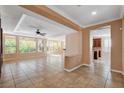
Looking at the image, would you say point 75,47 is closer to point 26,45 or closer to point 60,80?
point 60,80

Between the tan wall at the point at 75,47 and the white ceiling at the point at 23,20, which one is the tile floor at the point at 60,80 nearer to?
the tan wall at the point at 75,47

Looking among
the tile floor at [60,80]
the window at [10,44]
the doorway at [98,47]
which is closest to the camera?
the tile floor at [60,80]

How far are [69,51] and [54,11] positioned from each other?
3282 mm

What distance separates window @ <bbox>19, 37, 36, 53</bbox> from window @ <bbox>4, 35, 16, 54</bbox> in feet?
1.85

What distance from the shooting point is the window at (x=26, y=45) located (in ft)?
25.2

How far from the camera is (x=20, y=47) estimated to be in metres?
7.59

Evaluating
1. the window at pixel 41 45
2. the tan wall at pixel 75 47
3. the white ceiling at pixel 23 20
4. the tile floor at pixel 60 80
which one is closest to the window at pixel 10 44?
the white ceiling at pixel 23 20

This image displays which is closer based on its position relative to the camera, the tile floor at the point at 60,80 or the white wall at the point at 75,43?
the tile floor at the point at 60,80

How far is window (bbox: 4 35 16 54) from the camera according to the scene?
673cm

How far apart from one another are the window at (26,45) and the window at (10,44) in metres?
0.57

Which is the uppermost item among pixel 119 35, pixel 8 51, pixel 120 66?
pixel 119 35

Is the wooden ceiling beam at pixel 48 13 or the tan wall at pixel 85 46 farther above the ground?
the wooden ceiling beam at pixel 48 13
